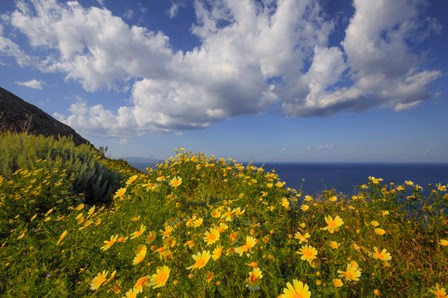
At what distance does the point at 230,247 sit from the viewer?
2.00 m

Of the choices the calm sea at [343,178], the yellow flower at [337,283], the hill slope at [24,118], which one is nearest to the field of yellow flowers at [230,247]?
the yellow flower at [337,283]

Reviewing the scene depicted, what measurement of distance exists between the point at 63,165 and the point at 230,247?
5.16 metres

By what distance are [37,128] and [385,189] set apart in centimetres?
1310

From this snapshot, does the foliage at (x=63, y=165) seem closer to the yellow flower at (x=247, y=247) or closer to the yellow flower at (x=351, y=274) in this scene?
the yellow flower at (x=247, y=247)

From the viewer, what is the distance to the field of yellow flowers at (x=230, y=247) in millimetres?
1796

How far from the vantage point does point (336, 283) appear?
5.14 ft

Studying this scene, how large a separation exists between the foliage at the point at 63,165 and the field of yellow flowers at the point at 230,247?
2.77ft

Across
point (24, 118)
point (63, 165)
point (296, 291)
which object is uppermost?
point (24, 118)

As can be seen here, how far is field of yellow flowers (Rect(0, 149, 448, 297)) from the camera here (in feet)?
5.89

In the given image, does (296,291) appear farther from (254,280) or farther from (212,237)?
(212,237)

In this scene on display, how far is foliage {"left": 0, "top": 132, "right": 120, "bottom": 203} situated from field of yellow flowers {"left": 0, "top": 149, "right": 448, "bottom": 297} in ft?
2.77

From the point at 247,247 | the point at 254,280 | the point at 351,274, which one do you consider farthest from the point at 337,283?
the point at 247,247

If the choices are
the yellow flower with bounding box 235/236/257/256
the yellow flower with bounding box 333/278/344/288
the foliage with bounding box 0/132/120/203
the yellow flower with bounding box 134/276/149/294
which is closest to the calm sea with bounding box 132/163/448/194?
the foliage with bounding box 0/132/120/203

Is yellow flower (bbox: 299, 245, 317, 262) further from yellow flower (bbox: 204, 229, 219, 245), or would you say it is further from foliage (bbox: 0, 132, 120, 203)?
foliage (bbox: 0, 132, 120, 203)
